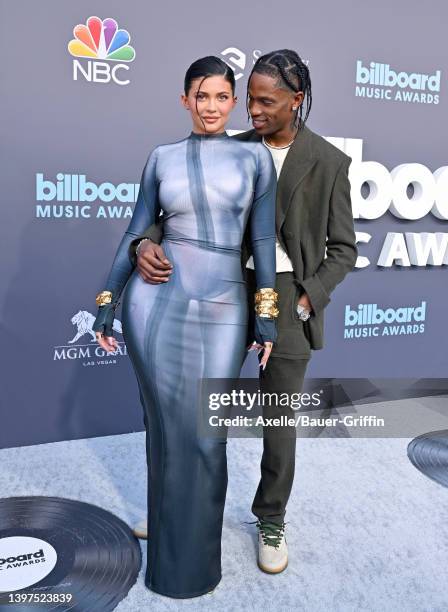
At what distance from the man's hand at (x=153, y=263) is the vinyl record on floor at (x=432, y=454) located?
1.81m

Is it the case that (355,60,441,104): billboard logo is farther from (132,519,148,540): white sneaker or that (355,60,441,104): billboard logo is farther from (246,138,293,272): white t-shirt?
(132,519,148,540): white sneaker

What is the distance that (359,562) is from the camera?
2.22 metres

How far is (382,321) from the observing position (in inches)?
153

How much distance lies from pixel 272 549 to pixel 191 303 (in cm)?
96

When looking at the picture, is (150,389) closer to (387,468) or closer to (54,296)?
(54,296)

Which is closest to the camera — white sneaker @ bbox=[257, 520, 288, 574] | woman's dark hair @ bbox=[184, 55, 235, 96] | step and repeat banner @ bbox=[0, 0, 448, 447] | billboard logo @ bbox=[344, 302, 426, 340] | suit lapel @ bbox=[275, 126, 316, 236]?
woman's dark hair @ bbox=[184, 55, 235, 96]

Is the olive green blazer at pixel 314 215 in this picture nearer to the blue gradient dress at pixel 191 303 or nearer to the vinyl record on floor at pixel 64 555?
the blue gradient dress at pixel 191 303

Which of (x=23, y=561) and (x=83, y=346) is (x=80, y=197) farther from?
(x=23, y=561)

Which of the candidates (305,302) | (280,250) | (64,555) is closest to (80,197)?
(280,250)

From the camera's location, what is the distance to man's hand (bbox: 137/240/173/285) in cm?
180

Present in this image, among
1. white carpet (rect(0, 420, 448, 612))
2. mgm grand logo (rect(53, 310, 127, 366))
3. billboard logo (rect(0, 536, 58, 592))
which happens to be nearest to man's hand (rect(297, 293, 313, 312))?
white carpet (rect(0, 420, 448, 612))

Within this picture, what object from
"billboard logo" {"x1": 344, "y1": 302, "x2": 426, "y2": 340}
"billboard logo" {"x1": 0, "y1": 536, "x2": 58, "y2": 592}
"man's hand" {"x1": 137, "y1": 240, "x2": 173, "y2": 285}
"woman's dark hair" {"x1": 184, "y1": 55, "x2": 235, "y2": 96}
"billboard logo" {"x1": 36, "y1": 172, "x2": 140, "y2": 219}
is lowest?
"billboard logo" {"x1": 0, "y1": 536, "x2": 58, "y2": 592}

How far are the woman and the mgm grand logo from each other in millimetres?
1253

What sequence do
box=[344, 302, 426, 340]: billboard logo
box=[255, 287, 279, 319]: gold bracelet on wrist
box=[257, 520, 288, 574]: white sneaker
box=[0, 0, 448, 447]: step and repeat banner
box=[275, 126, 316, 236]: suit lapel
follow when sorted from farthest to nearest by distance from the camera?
box=[344, 302, 426, 340]: billboard logo < box=[0, 0, 448, 447]: step and repeat banner < box=[257, 520, 288, 574]: white sneaker < box=[275, 126, 316, 236]: suit lapel < box=[255, 287, 279, 319]: gold bracelet on wrist
